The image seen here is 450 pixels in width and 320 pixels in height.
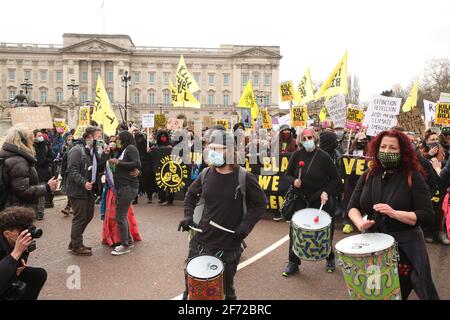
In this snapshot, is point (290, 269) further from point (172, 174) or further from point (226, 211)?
point (172, 174)

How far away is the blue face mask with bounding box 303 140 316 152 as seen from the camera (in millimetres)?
5484

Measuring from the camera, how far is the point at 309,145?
5500 mm

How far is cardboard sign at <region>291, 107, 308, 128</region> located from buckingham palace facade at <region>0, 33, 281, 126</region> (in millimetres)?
72574

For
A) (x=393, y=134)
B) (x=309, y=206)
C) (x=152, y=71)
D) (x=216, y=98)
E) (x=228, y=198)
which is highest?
(x=152, y=71)

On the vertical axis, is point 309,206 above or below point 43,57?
below

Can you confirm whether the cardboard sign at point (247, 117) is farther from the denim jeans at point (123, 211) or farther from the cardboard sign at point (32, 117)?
the denim jeans at point (123, 211)

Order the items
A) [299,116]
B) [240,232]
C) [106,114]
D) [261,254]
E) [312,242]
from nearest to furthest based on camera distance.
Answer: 1. [240,232]
2. [312,242]
3. [261,254]
4. [106,114]
5. [299,116]

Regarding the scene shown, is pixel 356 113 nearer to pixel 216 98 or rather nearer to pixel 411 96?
pixel 411 96

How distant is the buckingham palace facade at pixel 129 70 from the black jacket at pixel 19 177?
259 feet

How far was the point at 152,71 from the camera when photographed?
3378 inches

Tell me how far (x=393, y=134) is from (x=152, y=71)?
282 feet

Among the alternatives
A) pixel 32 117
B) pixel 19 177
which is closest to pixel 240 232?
pixel 19 177

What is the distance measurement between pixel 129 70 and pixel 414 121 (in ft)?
261
